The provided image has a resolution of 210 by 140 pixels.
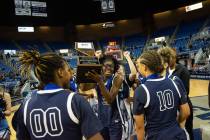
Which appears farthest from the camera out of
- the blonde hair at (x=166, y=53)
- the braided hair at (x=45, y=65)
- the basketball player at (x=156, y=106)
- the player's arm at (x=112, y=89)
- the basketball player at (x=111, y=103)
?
the blonde hair at (x=166, y=53)

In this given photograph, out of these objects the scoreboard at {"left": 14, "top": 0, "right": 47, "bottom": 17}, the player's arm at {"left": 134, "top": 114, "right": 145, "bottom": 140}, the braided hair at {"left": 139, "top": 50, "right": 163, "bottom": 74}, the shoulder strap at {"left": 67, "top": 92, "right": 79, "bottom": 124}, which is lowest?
the player's arm at {"left": 134, "top": 114, "right": 145, "bottom": 140}

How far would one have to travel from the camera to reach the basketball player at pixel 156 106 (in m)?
2.35

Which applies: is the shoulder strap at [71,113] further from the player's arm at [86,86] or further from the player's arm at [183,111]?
the player's arm at [86,86]

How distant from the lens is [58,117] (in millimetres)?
1662

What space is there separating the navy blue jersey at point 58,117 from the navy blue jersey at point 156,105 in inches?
30.0

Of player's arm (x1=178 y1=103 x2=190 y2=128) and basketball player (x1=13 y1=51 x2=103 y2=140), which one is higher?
basketball player (x1=13 y1=51 x2=103 y2=140)

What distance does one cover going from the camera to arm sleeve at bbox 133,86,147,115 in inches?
92.8

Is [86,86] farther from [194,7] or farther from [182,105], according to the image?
[194,7]

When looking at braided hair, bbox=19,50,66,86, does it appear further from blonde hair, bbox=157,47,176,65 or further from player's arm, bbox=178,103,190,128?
blonde hair, bbox=157,47,176,65

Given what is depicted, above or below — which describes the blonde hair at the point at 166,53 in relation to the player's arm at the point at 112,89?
above

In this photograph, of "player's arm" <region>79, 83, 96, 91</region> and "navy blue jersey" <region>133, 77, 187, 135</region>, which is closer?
"navy blue jersey" <region>133, 77, 187, 135</region>

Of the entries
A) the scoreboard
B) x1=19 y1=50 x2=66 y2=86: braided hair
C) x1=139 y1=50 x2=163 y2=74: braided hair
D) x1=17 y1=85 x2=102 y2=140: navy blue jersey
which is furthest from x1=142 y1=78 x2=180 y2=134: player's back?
the scoreboard

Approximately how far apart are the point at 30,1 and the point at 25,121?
19.9 metres

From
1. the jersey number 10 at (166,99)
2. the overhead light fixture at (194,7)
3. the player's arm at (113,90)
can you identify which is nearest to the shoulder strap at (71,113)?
the jersey number 10 at (166,99)
